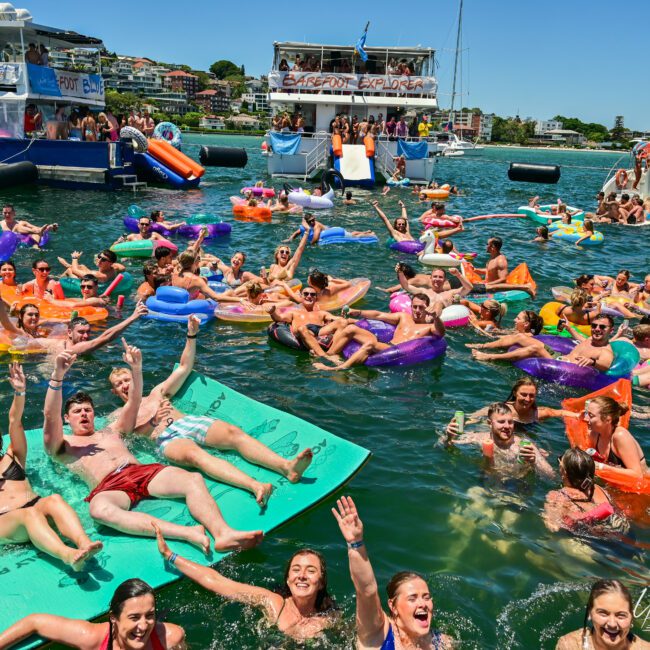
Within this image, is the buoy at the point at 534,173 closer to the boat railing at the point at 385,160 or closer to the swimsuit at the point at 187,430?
the boat railing at the point at 385,160

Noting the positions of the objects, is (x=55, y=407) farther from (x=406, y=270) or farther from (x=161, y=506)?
(x=406, y=270)

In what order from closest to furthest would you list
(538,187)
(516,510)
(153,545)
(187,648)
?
(187,648) → (153,545) → (516,510) → (538,187)

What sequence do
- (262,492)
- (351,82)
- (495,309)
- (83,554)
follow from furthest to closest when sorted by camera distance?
(351,82) → (495,309) → (262,492) → (83,554)

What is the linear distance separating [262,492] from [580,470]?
262 centimetres

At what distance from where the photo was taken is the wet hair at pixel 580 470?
17.5 ft

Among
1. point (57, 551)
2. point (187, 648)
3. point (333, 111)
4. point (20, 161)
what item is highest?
point (333, 111)

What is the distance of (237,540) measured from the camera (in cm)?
482

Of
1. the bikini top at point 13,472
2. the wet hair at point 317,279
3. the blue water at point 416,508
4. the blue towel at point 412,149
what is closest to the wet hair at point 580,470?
the blue water at point 416,508

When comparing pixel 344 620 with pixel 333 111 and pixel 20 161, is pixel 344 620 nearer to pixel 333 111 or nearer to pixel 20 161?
pixel 20 161

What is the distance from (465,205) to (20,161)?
1740 centimetres

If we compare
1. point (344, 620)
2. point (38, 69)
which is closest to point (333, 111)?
point (38, 69)

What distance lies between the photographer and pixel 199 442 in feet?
20.6

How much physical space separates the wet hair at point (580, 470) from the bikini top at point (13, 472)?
4.37 meters

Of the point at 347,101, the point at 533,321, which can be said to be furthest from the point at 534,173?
the point at 533,321
